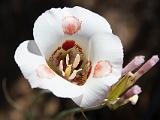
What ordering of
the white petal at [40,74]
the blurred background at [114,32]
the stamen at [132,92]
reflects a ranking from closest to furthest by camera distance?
the white petal at [40,74] → the stamen at [132,92] → the blurred background at [114,32]

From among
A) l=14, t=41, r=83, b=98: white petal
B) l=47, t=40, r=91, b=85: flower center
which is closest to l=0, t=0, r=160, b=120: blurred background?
l=47, t=40, r=91, b=85: flower center

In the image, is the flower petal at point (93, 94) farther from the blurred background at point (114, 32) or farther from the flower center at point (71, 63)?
the blurred background at point (114, 32)

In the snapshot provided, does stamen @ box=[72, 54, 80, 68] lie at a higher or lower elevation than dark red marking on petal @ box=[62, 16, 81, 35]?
lower

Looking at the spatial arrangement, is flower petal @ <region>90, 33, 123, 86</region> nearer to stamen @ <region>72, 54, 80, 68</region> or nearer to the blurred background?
stamen @ <region>72, 54, 80, 68</region>

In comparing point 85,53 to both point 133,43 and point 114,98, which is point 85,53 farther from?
point 133,43

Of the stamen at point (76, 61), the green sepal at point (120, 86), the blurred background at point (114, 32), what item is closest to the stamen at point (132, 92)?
the green sepal at point (120, 86)

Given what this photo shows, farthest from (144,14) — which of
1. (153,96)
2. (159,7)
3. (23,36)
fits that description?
(23,36)

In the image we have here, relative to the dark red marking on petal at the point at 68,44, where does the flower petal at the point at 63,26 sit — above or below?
above
